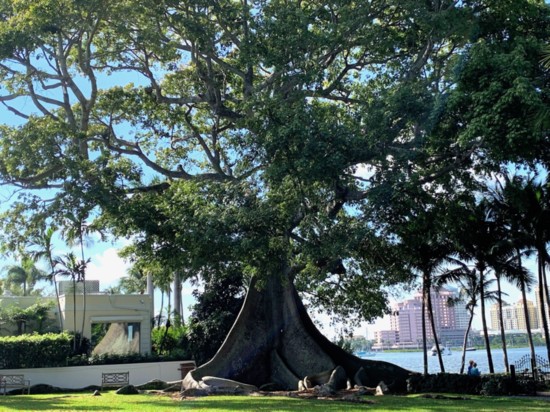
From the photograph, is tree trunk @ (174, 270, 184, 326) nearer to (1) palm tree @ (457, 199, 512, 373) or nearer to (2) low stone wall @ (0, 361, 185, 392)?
(2) low stone wall @ (0, 361, 185, 392)

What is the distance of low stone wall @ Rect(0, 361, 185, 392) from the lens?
1068 inches

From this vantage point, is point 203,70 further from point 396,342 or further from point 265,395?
point 396,342

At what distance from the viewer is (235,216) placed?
696 inches

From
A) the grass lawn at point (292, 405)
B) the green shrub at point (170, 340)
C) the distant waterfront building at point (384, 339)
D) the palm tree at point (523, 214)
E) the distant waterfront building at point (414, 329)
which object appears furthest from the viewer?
the distant waterfront building at point (384, 339)

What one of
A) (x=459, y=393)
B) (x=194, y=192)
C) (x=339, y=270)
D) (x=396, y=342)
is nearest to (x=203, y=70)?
(x=194, y=192)

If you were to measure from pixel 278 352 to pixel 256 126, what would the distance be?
9.48 m

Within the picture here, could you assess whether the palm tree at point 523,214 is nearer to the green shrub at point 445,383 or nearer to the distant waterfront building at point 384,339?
the green shrub at point 445,383

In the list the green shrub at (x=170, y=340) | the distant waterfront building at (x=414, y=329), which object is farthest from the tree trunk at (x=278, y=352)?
the distant waterfront building at (x=414, y=329)

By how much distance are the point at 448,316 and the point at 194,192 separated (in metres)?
52.3

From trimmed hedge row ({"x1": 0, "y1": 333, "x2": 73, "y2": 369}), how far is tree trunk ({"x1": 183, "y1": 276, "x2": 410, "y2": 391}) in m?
9.18

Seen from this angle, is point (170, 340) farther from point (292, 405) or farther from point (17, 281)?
point (17, 281)

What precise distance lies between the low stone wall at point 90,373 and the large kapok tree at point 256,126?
7.26 metres

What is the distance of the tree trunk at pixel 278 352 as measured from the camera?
22781 mm

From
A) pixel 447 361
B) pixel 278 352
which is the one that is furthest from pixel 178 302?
pixel 447 361
